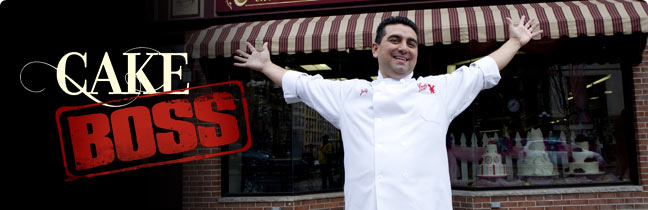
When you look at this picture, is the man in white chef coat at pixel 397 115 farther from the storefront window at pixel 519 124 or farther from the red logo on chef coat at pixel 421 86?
the storefront window at pixel 519 124

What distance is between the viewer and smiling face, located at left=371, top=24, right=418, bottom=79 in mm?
2014

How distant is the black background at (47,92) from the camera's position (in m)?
4.85

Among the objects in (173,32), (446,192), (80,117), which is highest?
(173,32)

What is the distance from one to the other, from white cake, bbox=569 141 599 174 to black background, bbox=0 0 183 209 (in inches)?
230

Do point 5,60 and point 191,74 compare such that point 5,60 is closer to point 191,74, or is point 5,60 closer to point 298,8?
point 191,74

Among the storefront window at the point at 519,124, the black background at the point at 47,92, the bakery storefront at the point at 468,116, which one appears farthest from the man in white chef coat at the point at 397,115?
the storefront window at the point at 519,124

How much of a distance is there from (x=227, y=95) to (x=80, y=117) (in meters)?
1.89

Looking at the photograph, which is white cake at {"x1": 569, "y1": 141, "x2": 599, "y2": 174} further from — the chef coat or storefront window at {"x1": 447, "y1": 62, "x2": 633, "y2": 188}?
the chef coat

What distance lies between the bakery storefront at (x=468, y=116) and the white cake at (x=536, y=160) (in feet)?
0.04

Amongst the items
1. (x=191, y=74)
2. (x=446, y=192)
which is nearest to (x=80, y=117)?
(x=191, y=74)

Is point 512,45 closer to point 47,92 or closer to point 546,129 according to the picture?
point 546,129

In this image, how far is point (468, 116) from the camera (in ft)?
20.5

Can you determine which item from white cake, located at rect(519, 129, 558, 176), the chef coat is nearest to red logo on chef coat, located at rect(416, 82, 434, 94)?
the chef coat

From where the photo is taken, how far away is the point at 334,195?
655 centimetres
